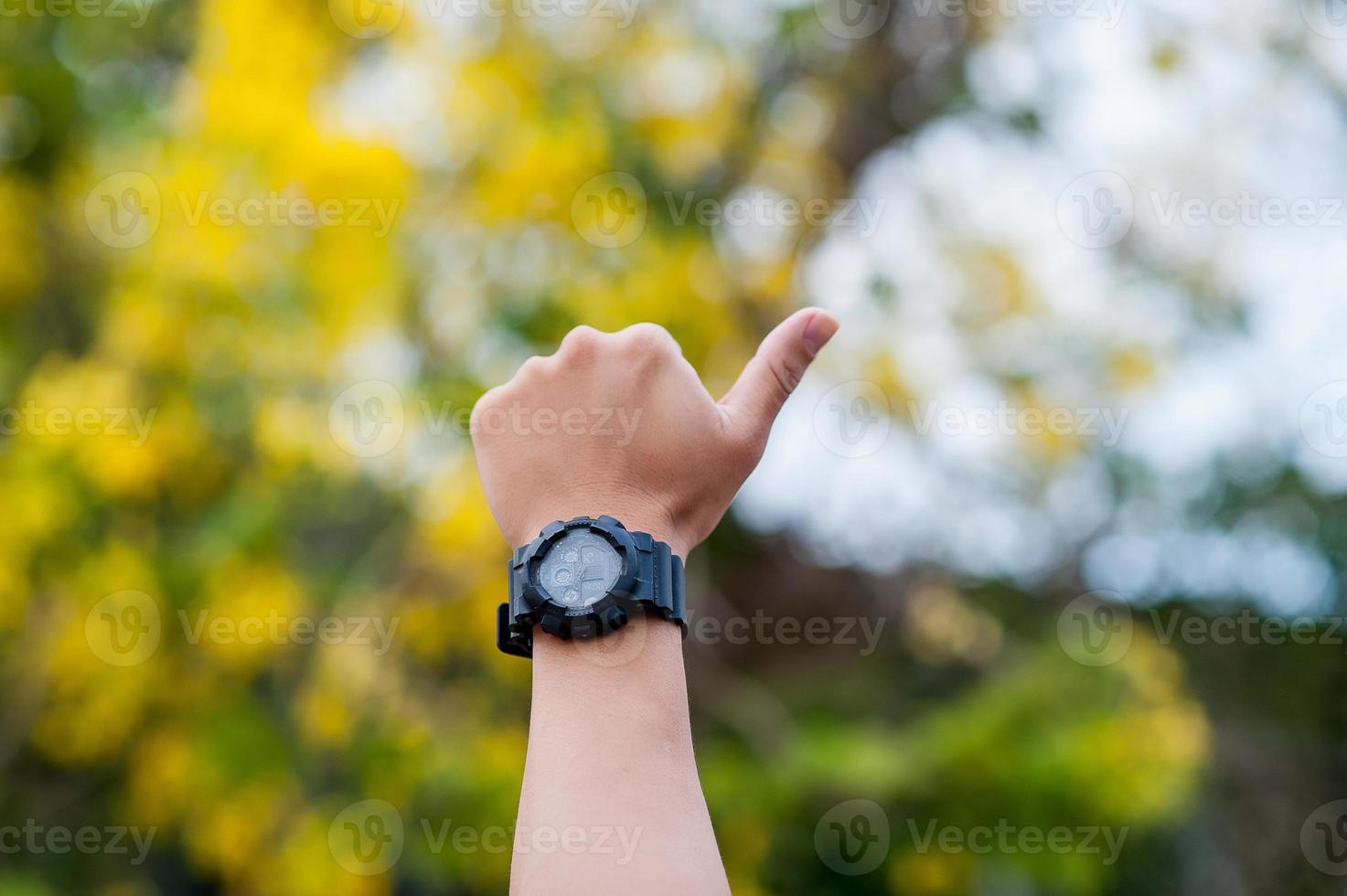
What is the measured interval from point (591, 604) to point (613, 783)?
0.19 meters

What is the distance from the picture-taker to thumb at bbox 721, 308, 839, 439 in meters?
1.30

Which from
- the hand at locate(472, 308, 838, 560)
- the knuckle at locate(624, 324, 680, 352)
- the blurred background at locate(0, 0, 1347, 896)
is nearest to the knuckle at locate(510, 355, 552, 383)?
the hand at locate(472, 308, 838, 560)

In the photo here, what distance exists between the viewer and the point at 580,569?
1218mm

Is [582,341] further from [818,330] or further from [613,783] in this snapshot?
[613,783]

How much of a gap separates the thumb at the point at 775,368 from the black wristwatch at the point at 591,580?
0.61ft

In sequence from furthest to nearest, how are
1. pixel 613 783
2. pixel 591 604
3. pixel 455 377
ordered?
pixel 455 377 → pixel 591 604 → pixel 613 783

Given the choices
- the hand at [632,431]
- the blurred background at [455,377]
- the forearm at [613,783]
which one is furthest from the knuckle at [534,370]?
the blurred background at [455,377]

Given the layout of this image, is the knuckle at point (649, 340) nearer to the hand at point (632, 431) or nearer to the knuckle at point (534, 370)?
the hand at point (632, 431)

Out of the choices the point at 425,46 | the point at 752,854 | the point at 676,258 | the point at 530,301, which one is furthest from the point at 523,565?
the point at 752,854

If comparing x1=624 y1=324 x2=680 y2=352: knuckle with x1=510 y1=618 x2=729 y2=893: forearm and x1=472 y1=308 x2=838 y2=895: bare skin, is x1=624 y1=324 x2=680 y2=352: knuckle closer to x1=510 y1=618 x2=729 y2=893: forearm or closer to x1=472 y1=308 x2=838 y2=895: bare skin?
x1=472 y1=308 x2=838 y2=895: bare skin

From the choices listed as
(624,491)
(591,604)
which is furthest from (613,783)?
(624,491)

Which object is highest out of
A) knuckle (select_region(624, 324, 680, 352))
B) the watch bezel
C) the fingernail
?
the fingernail

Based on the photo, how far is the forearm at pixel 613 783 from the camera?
1035mm

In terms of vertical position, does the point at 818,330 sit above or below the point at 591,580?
above
